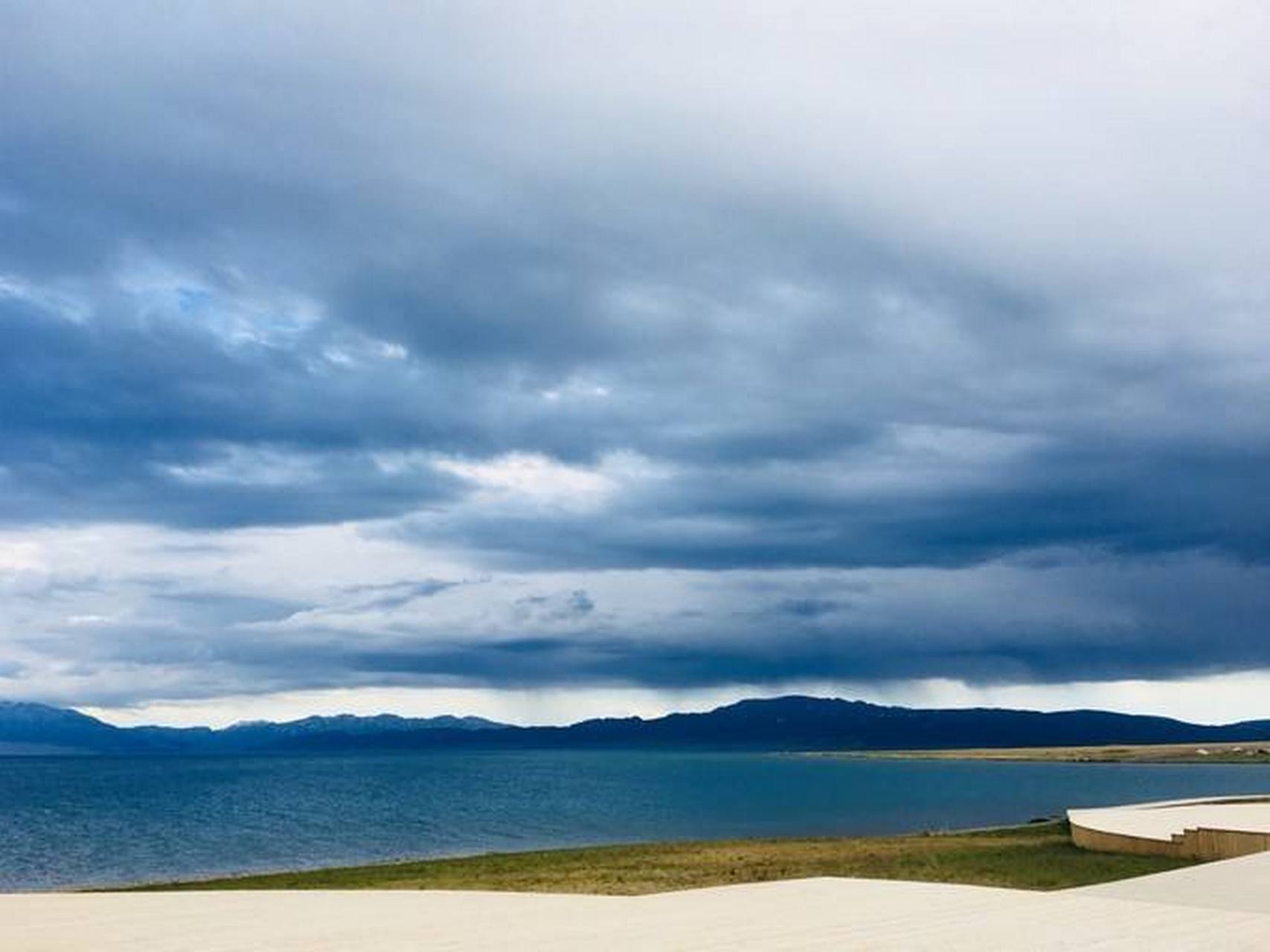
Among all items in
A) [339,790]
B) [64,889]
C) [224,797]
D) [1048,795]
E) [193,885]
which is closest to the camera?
[193,885]

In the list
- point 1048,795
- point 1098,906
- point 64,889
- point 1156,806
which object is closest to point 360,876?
point 64,889

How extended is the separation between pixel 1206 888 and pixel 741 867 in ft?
63.9

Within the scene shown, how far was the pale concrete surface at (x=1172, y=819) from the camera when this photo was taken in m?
34.3

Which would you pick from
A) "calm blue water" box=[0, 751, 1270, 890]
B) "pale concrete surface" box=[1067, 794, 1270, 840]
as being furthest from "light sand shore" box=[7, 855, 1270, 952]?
"calm blue water" box=[0, 751, 1270, 890]

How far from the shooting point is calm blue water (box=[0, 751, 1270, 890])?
56.8 m

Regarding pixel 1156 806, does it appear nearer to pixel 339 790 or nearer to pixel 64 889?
pixel 64 889

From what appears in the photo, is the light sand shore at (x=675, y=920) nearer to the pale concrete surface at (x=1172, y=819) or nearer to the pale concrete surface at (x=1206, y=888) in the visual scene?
the pale concrete surface at (x=1206, y=888)

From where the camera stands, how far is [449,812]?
285 ft

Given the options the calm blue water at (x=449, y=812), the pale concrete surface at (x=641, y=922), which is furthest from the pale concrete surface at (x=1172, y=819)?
the calm blue water at (x=449, y=812)

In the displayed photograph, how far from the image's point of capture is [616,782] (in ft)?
490

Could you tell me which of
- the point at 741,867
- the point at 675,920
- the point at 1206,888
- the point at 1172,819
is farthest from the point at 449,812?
A: the point at 675,920

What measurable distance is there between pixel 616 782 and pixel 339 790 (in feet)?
119

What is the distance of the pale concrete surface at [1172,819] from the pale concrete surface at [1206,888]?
27.3 ft

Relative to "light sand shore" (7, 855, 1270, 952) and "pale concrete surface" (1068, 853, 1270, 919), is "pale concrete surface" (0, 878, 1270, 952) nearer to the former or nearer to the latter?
"light sand shore" (7, 855, 1270, 952)
